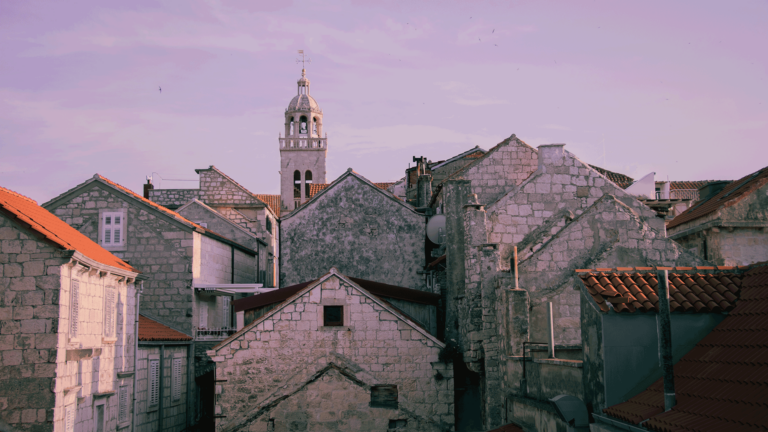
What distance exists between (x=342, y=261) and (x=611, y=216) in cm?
1344

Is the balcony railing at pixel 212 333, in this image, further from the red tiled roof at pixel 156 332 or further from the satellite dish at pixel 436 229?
the satellite dish at pixel 436 229

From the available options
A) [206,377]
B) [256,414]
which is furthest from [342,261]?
[256,414]

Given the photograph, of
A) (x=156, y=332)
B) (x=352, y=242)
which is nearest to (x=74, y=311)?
(x=156, y=332)

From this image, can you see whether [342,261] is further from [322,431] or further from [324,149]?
[324,149]

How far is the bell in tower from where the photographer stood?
6581 centimetres

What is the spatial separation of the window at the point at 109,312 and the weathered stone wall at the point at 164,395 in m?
2.35

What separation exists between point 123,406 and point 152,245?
691 centimetres

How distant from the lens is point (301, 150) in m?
66.6

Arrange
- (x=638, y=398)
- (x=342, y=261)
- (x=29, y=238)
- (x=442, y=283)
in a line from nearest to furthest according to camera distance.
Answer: (x=638, y=398) → (x=29, y=238) → (x=442, y=283) → (x=342, y=261)

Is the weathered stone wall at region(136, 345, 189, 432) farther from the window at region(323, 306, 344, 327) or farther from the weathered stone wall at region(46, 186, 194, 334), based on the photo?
the window at region(323, 306, 344, 327)

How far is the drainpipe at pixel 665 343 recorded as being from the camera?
376 inches

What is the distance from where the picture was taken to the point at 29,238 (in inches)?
641

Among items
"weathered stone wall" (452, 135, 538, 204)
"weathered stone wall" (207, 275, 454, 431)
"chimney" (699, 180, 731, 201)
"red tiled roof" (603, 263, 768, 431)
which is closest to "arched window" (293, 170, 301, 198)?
"weathered stone wall" (452, 135, 538, 204)

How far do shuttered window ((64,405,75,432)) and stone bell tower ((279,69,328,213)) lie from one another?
4886cm
